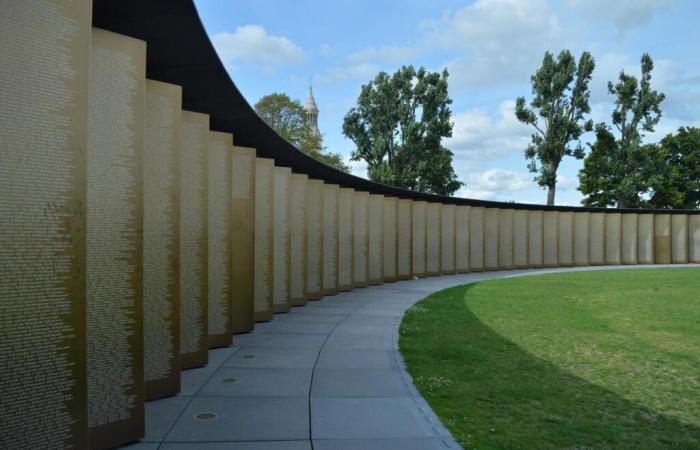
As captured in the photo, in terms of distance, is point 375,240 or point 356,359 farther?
point 375,240

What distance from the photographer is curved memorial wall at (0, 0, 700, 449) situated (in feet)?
16.2

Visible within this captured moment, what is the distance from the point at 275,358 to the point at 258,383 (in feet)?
5.87

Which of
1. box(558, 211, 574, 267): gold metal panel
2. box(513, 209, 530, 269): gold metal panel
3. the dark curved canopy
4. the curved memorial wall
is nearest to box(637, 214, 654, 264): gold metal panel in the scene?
box(558, 211, 574, 267): gold metal panel

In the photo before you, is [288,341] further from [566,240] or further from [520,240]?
[566,240]

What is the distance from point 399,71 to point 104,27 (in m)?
49.9

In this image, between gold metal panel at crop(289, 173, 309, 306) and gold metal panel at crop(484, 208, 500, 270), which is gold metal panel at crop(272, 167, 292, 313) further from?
gold metal panel at crop(484, 208, 500, 270)

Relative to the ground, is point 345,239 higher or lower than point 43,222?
lower

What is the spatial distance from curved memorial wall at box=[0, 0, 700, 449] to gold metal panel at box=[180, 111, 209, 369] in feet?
0.09

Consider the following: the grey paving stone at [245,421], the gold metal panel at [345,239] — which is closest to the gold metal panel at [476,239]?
the gold metal panel at [345,239]

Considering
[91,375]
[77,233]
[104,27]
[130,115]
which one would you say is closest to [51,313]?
[77,233]

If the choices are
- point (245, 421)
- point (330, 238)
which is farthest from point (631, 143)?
point (245, 421)

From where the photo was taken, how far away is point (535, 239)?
129 feet

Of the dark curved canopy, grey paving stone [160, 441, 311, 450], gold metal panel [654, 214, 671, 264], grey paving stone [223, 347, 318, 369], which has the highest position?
the dark curved canopy

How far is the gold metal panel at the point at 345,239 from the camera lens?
76.7 feet
